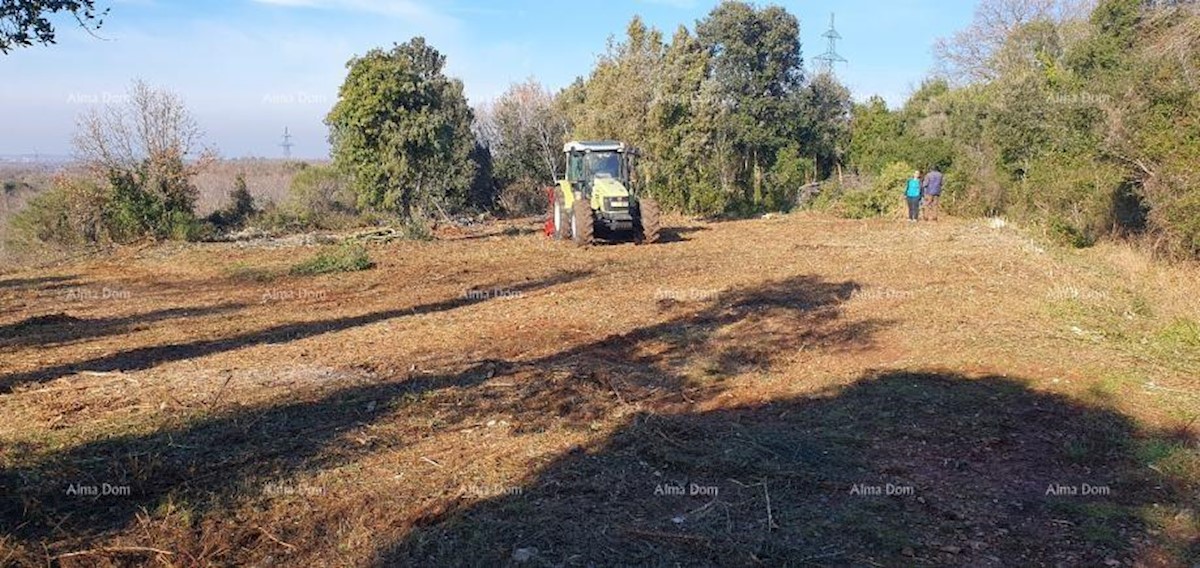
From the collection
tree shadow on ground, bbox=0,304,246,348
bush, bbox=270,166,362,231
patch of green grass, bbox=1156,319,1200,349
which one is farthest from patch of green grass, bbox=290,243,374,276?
patch of green grass, bbox=1156,319,1200,349

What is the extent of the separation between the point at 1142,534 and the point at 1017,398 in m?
2.26

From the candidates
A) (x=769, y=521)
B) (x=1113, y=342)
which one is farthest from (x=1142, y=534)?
(x=1113, y=342)

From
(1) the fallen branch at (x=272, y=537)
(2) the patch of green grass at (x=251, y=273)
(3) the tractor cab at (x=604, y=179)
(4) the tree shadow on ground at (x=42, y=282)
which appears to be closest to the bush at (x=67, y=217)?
(4) the tree shadow on ground at (x=42, y=282)

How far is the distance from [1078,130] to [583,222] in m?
10.7

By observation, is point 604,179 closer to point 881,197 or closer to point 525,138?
point 881,197

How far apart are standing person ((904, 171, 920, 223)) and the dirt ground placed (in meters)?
9.11

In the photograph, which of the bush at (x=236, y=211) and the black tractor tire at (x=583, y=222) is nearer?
the black tractor tire at (x=583, y=222)

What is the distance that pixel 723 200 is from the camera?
2581cm

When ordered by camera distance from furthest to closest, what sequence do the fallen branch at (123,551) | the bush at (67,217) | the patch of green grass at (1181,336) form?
1. the bush at (67,217)
2. the patch of green grass at (1181,336)
3. the fallen branch at (123,551)

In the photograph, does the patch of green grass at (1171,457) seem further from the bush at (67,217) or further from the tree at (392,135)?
the bush at (67,217)

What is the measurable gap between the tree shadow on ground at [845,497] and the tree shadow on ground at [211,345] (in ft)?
16.6

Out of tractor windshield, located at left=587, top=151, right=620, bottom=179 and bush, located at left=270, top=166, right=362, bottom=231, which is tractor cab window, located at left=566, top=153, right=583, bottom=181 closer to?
tractor windshield, located at left=587, top=151, right=620, bottom=179

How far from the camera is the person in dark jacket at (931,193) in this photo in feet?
67.3

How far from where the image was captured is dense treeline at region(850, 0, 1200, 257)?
11.8 m
